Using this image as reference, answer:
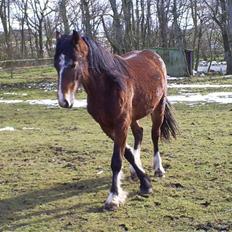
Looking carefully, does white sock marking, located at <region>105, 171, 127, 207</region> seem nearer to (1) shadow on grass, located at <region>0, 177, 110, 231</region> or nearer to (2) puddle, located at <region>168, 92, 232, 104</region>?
(1) shadow on grass, located at <region>0, 177, 110, 231</region>

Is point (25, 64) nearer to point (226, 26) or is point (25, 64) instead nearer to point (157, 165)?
point (226, 26)

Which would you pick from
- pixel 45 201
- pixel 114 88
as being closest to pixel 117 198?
pixel 45 201

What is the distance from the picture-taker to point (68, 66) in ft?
12.9

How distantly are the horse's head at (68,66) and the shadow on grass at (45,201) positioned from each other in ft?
3.71

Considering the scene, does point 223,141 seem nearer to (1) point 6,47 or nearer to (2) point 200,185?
(2) point 200,185

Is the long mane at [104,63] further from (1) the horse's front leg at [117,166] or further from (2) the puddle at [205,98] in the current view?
(2) the puddle at [205,98]

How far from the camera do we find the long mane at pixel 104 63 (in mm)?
4277

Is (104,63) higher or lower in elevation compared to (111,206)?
higher

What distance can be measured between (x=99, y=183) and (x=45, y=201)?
0.76 m

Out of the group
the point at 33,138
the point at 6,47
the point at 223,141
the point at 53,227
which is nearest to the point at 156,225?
the point at 53,227

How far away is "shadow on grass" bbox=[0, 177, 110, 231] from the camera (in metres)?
4.28

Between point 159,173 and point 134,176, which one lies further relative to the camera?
point 159,173

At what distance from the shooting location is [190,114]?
1044cm

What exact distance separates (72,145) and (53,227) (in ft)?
10.9
